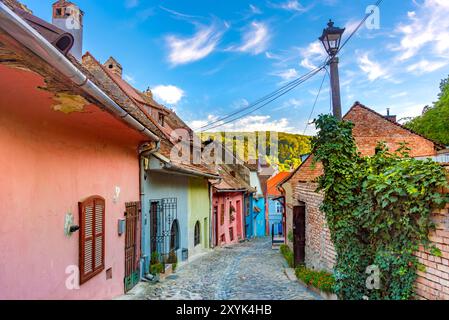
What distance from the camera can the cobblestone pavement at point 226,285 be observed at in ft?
23.7

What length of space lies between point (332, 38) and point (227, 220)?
17.2 m

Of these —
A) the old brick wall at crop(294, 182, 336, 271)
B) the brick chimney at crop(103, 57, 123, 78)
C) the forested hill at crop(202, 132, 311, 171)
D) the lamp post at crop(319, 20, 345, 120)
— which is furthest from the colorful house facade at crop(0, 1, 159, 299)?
the forested hill at crop(202, 132, 311, 171)

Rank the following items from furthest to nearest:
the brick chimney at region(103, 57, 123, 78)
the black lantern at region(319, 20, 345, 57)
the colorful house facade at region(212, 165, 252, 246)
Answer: the colorful house facade at region(212, 165, 252, 246), the brick chimney at region(103, 57, 123, 78), the black lantern at region(319, 20, 345, 57)

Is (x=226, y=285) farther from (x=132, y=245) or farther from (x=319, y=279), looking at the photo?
(x=132, y=245)

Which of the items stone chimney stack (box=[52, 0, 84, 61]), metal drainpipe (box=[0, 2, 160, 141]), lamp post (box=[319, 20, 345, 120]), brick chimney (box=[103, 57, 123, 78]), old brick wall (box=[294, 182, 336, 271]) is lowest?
old brick wall (box=[294, 182, 336, 271])

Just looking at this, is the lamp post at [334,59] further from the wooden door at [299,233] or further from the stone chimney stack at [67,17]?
the stone chimney stack at [67,17]

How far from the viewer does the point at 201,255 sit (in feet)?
46.2

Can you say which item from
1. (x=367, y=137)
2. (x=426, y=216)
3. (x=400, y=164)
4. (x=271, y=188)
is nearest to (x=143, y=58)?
(x=400, y=164)

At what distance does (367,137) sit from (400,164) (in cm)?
1236

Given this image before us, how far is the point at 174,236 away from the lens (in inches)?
447

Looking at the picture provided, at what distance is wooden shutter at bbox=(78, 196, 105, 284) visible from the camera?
519cm

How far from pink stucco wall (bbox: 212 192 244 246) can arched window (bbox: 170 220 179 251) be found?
6.30m

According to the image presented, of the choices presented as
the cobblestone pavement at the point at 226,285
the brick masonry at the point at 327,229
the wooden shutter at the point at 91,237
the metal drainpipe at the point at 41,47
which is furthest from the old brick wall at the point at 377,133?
the metal drainpipe at the point at 41,47

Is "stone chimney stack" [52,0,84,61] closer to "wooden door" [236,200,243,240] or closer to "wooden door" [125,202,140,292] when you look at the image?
"wooden door" [125,202,140,292]
